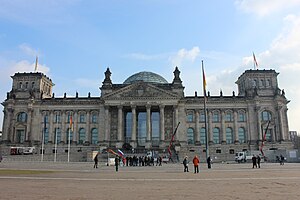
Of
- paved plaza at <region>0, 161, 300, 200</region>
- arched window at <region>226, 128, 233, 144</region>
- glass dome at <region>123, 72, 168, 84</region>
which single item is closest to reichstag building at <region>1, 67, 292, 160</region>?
arched window at <region>226, 128, 233, 144</region>

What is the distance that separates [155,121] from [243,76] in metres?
31.4

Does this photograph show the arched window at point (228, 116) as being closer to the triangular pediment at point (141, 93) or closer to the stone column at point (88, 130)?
the triangular pediment at point (141, 93)

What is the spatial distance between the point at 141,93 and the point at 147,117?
7.15m

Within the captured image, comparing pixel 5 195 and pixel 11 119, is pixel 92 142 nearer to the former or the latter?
pixel 11 119

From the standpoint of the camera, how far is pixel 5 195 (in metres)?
11.3

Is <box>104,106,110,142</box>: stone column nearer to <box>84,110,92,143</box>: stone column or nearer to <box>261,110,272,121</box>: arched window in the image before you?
<box>84,110,92,143</box>: stone column

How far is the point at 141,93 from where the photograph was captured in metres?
80.2

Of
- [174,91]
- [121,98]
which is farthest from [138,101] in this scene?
[174,91]

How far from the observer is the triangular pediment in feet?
261

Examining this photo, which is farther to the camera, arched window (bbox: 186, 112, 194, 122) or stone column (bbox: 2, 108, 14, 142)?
arched window (bbox: 186, 112, 194, 122)

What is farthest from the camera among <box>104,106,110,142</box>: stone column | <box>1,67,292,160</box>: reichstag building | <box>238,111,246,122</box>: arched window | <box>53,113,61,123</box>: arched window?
<box>53,113,61,123</box>: arched window

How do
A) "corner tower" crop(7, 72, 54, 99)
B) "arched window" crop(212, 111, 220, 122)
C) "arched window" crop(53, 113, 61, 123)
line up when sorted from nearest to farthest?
"arched window" crop(212, 111, 220, 122)
"arched window" crop(53, 113, 61, 123)
"corner tower" crop(7, 72, 54, 99)

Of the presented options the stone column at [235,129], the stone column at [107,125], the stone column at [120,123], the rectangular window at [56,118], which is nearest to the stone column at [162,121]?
the stone column at [120,123]

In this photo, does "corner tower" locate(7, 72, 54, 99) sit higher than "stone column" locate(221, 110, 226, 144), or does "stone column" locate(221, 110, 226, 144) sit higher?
"corner tower" locate(7, 72, 54, 99)
